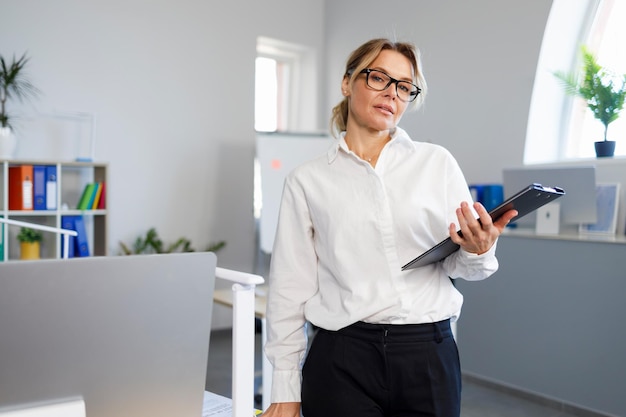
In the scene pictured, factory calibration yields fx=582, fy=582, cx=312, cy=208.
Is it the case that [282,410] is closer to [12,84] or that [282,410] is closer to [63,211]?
[63,211]

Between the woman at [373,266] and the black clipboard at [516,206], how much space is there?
29 millimetres

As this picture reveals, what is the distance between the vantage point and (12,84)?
13.1ft

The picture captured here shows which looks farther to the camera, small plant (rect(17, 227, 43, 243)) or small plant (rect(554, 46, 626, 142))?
small plant (rect(17, 227, 43, 243))

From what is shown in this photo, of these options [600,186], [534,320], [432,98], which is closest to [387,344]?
[534,320]

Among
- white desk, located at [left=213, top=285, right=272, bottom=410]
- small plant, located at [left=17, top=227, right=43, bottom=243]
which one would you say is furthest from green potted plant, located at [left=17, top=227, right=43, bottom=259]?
white desk, located at [left=213, top=285, right=272, bottom=410]

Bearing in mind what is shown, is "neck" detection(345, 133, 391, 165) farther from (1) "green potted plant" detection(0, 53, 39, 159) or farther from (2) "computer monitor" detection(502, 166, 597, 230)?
(1) "green potted plant" detection(0, 53, 39, 159)

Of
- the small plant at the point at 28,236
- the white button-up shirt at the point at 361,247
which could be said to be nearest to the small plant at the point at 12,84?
the small plant at the point at 28,236

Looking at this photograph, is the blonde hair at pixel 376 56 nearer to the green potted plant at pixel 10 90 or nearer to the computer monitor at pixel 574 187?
the computer monitor at pixel 574 187

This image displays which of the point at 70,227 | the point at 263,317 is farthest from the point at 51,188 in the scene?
the point at 263,317

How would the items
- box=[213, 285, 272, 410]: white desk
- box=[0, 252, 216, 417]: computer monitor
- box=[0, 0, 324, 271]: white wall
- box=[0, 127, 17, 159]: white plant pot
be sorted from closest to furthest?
box=[0, 252, 216, 417]: computer monitor
box=[213, 285, 272, 410]: white desk
box=[0, 127, 17, 159]: white plant pot
box=[0, 0, 324, 271]: white wall

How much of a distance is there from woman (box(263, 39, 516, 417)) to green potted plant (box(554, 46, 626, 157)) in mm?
2737

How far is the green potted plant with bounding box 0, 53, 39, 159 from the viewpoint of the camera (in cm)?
382

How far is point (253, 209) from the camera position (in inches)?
210

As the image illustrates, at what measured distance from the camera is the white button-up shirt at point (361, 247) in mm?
1224
